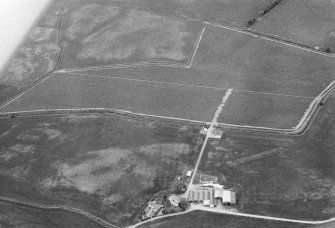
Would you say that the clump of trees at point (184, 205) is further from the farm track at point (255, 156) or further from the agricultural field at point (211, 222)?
the farm track at point (255, 156)

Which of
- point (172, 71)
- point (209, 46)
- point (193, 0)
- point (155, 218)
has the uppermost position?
point (193, 0)

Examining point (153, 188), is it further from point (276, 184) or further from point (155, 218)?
point (276, 184)

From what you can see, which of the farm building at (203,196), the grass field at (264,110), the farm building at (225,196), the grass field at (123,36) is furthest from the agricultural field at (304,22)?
the farm building at (203,196)

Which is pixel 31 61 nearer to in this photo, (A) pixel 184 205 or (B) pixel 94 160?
(B) pixel 94 160

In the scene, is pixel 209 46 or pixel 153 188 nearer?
pixel 153 188

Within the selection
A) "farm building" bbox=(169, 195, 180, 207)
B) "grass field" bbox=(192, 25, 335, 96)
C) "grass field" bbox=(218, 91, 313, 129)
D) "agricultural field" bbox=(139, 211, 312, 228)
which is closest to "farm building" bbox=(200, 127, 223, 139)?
"grass field" bbox=(218, 91, 313, 129)

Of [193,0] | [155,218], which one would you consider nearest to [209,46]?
[193,0]

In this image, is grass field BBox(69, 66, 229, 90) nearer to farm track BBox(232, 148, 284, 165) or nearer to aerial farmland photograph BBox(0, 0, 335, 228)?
aerial farmland photograph BBox(0, 0, 335, 228)
